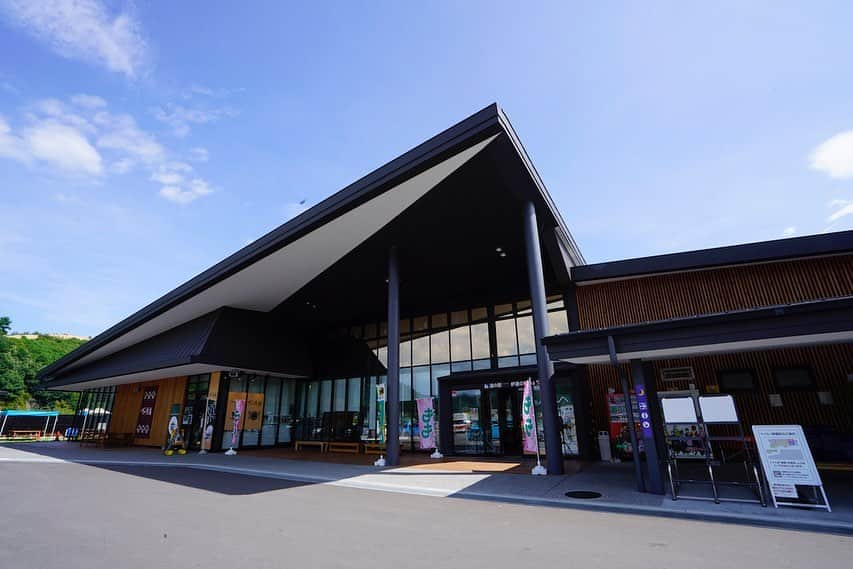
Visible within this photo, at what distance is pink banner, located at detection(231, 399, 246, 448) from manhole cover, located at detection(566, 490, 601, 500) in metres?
13.8

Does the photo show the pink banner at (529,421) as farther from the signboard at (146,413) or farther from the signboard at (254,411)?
the signboard at (146,413)

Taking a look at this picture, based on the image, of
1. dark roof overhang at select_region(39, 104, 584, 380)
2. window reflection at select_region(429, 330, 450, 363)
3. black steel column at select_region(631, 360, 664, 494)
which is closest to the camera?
black steel column at select_region(631, 360, 664, 494)

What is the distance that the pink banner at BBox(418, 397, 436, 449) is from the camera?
559 inches

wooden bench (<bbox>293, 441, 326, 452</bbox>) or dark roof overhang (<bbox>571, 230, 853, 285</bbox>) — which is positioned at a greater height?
dark roof overhang (<bbox>571, 230, 853, 285</bbox>)

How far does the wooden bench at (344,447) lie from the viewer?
15523 mm

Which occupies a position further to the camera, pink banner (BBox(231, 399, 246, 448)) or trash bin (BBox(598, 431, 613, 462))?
pink banner (BBox(231, 399, 246, 448))

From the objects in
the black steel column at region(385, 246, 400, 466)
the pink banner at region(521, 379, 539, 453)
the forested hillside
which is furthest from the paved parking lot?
the forested hillside

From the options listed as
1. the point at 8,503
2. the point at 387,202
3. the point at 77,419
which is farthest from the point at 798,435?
the point at 77,419

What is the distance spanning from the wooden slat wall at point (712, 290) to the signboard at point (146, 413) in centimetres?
2085

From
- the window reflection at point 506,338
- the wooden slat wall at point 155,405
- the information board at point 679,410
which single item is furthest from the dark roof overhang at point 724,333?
the wooden slat wall at point 155,405

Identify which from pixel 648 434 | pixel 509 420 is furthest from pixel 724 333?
pixel 509 420

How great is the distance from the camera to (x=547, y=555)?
13.3 feet

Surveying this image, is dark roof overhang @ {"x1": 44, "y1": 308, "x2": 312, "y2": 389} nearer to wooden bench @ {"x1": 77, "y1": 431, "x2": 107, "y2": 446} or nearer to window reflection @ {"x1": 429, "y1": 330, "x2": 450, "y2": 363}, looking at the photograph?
wooden bench @ {"x1": 77, "y1": 431, "x2": 107, "y2": 446}

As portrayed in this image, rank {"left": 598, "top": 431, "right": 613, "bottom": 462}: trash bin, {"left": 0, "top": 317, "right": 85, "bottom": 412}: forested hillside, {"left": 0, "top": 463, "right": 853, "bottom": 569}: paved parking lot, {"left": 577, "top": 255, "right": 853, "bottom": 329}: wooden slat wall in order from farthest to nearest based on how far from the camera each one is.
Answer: {"left": 0, "top": 317, "right": 85, "bottom": 412}: forested hillside
{"left": 598, "top": 431, "right": 613, "bottom": 462}: trash bin
{"left": 577, "top": 255, "right": 853, "bottom": 329}: wooden slat wall
{"left": 0, "top": 463, "right": 853, "bottom": 569}: paved parking lot
